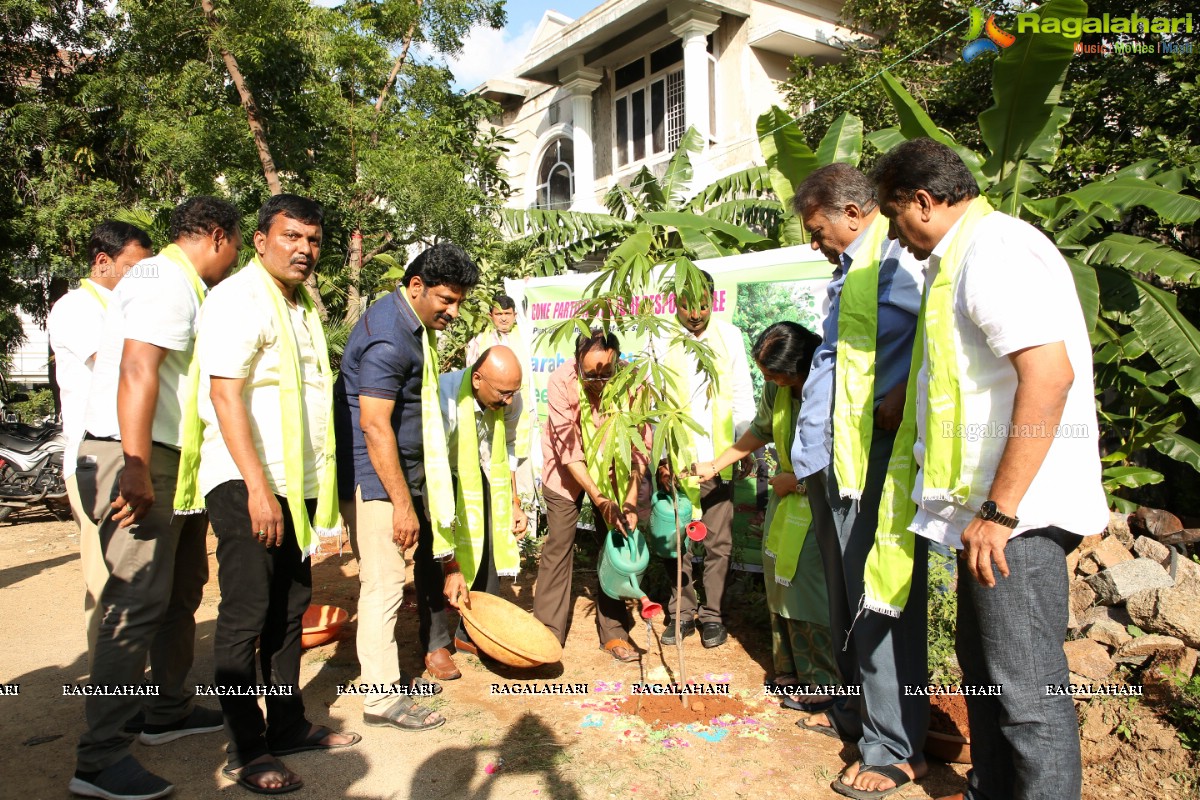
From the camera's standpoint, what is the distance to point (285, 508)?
9.78 ft

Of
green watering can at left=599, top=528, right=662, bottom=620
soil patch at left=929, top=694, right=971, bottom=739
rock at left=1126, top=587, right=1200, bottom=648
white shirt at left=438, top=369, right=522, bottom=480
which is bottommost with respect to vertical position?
soil patch at left=929, top=694, right=971, bottom=739

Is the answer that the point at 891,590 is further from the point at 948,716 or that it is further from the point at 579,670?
the point at 579,670

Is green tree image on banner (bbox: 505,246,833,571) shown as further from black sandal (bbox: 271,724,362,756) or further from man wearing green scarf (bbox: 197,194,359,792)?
black sandal (bbox: 271,724,362,756)

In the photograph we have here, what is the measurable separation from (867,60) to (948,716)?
8755 millimetres

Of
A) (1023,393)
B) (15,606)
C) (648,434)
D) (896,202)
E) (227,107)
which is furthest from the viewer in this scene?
(227,107)

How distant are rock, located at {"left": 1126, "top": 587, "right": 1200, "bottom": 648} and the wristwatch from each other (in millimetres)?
2388

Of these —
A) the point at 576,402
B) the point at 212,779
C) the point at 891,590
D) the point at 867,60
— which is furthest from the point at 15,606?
the point at 867,60

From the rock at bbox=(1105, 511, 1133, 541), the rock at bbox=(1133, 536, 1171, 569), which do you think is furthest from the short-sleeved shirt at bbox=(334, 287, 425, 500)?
the rock at bbox=(1105, 511, 1133, 541)

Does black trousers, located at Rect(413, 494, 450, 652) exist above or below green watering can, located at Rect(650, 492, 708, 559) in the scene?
below

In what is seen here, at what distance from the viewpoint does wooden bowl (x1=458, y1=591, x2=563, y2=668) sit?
3.71 meters

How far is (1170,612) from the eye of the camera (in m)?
3.74

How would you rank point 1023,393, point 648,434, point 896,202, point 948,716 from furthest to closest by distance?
point 648,434 < point 948,716 < point 896,202 < point 1023,393

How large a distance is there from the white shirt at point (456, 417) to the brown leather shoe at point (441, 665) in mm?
930

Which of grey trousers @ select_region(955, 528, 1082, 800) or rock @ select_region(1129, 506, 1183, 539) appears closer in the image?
grey trousers @ select_region(955, 528, 1082, 800)
